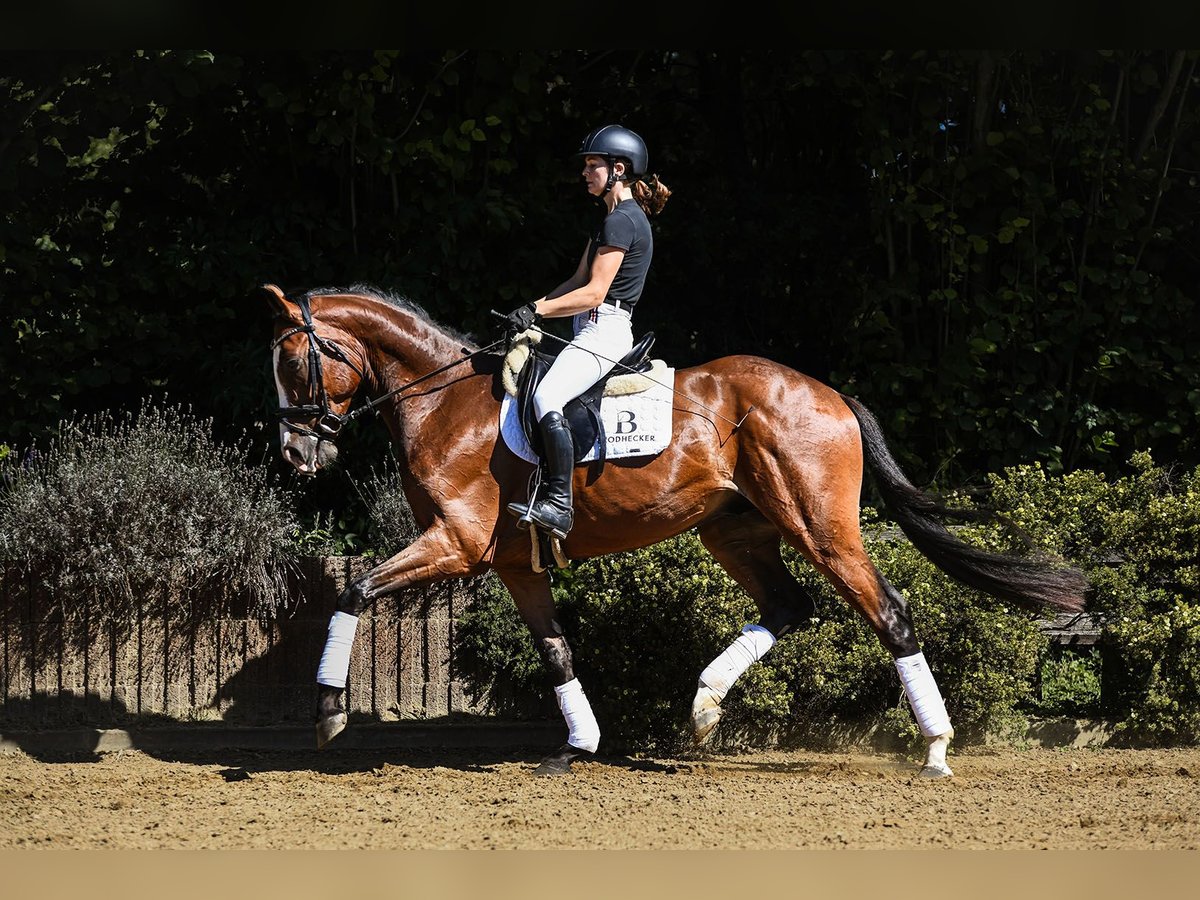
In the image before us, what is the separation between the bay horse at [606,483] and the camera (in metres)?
6.53

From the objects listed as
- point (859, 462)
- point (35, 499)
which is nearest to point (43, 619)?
point (35, 499)

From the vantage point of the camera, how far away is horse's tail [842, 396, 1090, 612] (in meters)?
6.77

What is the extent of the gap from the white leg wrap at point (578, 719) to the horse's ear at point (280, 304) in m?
2.29

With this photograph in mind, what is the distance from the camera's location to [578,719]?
267 inches

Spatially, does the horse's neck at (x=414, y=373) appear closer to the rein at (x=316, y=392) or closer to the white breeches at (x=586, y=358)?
the rein at (x=316, y=392)

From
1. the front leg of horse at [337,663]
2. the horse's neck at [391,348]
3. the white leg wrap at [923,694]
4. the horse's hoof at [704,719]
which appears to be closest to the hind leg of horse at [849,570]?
the white leg wrap at [923,694]

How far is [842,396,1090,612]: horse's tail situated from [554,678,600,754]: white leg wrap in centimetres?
188

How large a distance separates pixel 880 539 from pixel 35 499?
4947 mm

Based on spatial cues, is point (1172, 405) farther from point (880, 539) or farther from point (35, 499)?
point (35, 499)

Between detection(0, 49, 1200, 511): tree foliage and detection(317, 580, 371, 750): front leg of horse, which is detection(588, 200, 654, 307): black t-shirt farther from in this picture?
detection(0, 49, 1200, 511): tree foliage

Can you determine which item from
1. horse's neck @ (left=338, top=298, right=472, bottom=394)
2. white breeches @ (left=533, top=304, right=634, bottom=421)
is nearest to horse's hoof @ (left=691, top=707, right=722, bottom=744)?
white breeches @ (left=533, top=304, right=634, bottom=421)

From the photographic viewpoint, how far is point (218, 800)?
603 cm

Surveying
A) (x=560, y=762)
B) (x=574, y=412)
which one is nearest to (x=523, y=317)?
(x=574, y=412)

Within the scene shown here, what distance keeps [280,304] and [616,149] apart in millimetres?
1810
